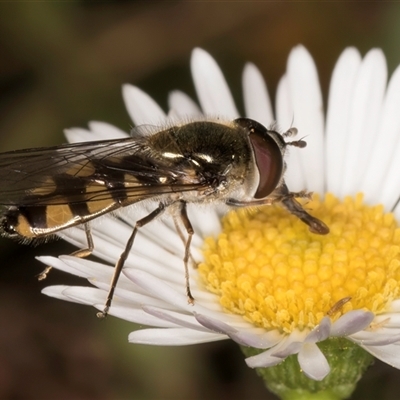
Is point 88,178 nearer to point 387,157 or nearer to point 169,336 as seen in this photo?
point 169,336

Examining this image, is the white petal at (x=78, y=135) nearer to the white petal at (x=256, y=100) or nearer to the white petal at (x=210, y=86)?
the white petal at (x=210, y=86)

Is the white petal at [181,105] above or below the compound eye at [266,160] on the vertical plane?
above

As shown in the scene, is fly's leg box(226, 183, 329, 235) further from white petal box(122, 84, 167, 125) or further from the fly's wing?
white petal box(122, 84, 167, 125)

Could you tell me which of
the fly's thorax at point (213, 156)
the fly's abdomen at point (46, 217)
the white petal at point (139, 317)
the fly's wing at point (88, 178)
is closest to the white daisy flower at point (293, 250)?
the white petal at point (139, 317)

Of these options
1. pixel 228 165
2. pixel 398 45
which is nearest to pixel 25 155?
pixel 228 165

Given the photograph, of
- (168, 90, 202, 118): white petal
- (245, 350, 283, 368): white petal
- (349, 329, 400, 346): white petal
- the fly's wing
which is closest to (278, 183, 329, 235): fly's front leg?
the fly's wing

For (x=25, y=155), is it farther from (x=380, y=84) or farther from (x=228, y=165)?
(x=380, y=84)

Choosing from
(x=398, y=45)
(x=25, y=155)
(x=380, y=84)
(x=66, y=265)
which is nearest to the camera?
(x=66, y=265)
